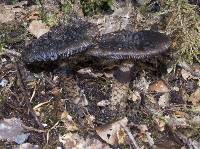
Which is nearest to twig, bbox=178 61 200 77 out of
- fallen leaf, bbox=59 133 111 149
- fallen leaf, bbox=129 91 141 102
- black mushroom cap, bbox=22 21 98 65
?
fallen leaf, bbox=129 91 141 102

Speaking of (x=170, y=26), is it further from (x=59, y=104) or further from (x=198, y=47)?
(x=59, y=104)

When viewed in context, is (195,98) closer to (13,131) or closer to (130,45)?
(130,45)

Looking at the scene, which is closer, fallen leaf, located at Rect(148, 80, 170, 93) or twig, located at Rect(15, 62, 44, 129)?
twig, located at Rect(15, 62, 44, 129)

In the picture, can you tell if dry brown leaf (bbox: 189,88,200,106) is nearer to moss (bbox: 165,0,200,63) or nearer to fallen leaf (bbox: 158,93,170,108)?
fallen leaf (bbox: 158,93,170,108)

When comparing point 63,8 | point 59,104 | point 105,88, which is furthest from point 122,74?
point 63,8

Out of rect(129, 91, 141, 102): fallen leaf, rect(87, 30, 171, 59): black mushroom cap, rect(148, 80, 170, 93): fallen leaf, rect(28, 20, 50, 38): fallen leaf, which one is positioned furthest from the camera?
rect(28, 20, 50, 38): fallen leaf

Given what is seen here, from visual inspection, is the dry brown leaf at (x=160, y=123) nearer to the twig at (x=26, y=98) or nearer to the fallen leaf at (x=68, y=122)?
the fallen leaf at (x=68, y=122)

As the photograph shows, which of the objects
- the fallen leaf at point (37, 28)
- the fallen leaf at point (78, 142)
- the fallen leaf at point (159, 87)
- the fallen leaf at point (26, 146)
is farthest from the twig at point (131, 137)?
the fallen leaf at point (37, 28)
